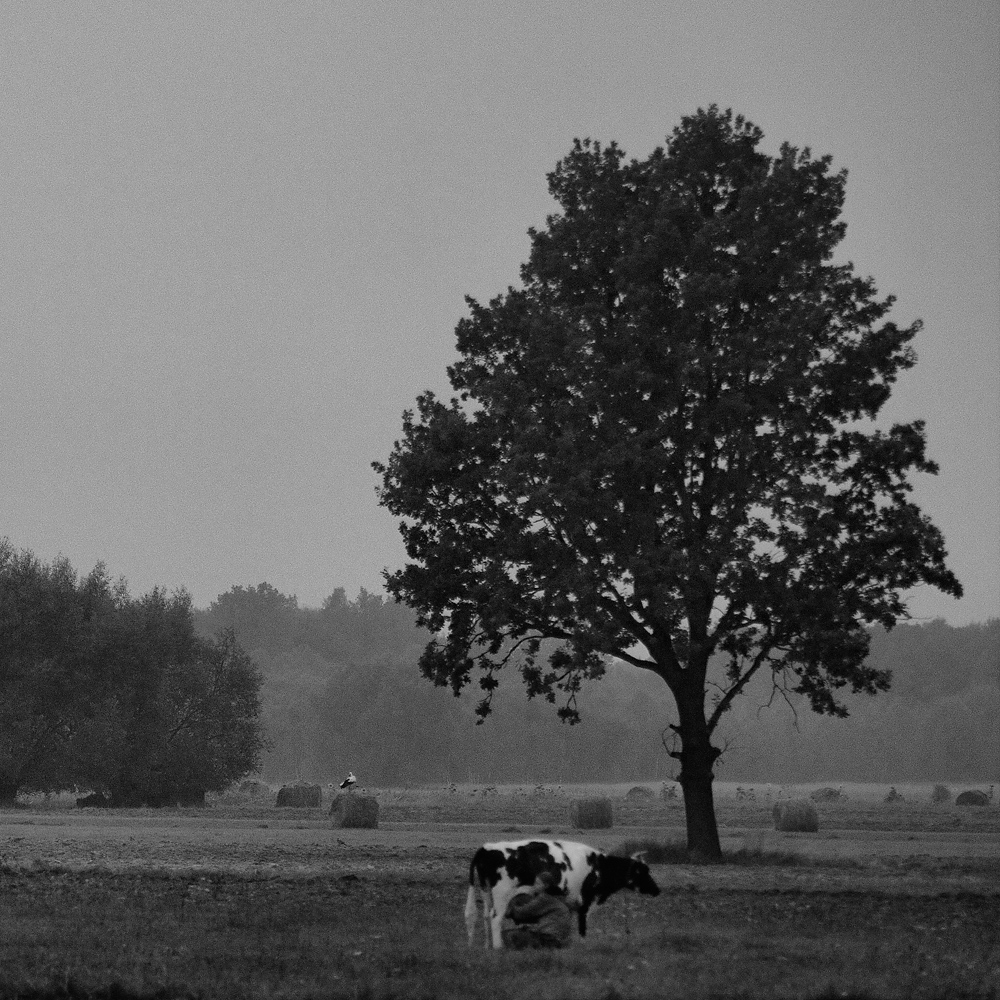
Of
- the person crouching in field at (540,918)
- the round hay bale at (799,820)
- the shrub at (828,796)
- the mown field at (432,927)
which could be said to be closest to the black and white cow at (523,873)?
the person crouching in field at (540,918)

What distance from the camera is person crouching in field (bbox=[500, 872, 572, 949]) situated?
686 inches

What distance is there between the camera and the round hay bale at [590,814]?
178ft

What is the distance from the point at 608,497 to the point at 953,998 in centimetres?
1976

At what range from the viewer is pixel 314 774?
7436 inches

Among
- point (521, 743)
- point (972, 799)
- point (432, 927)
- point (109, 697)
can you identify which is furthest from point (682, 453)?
point (521, 743)

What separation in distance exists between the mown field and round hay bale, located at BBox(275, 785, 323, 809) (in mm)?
38832

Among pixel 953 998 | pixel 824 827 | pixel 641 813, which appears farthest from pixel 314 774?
pixel 953 998

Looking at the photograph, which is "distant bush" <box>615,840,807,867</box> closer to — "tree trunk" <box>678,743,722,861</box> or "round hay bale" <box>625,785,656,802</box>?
"tree trunk" <box>678,743,722,861</box>

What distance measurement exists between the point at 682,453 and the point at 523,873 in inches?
728

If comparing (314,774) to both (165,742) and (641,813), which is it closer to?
(165,742)

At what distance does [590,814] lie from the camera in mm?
54188

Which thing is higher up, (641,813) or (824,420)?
(824,420)

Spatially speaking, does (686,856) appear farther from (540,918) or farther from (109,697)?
(109,697)

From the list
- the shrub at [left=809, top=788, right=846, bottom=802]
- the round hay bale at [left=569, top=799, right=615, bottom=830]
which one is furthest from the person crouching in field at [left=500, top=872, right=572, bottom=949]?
the shrub at [left=809, top=788, right=846, bottom=802]
